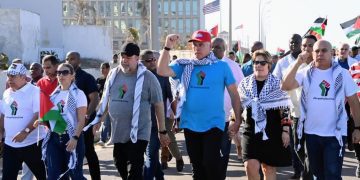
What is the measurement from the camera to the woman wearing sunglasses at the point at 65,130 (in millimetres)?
6199

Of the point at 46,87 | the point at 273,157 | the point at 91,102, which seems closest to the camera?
the point at 273,157

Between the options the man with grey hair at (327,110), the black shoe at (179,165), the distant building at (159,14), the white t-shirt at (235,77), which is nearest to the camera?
the man with grey hair at (327,110)

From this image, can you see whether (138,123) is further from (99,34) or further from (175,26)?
(175,26)

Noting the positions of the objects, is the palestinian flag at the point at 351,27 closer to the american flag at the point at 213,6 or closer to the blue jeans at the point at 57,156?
the blue jeans at the point at 57,156

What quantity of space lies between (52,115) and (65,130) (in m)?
0.21

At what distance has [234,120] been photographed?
21.0ft

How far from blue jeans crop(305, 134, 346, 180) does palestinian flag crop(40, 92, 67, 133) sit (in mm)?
2614

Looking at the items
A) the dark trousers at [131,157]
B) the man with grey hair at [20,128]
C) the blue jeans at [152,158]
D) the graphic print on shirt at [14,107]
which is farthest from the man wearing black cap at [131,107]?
the graphic print on shirt at [14,107]

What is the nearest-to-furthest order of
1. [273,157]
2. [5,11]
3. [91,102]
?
[273,157] < [91,102] < [5,11]

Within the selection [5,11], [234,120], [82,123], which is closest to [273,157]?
[234,120]

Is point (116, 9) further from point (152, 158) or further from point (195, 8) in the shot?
point (152, 158)

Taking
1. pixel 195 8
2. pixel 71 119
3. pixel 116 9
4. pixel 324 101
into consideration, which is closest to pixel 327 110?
pixel 324 101

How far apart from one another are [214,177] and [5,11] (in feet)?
69.1

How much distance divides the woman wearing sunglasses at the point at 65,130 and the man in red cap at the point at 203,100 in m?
1.02
